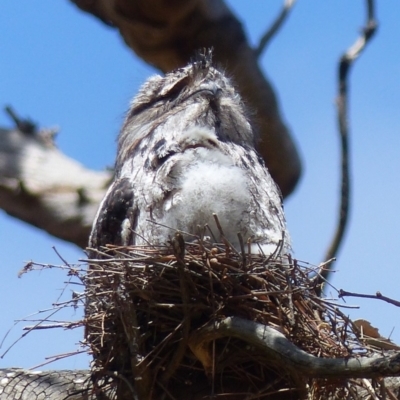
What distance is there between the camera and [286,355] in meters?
A: 2.47

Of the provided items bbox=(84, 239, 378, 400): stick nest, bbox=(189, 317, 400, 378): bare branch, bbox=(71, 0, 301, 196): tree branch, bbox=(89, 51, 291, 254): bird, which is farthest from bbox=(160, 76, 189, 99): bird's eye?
bbox=(189, 317, 400, 378): bare branch

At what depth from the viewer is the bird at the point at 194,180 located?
3393mm

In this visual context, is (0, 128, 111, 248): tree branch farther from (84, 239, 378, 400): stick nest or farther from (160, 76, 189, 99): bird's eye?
(84, 239, 378, 400): stick nest

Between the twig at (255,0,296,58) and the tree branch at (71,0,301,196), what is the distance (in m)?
0.06

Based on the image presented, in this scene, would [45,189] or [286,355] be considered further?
[45,189]

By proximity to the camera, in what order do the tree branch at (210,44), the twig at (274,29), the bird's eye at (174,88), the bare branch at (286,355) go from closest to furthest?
Answer: the bare branch at (286,355), the bird's eye at (174,88), the tree branch at (210,44), the twig at (274,29)

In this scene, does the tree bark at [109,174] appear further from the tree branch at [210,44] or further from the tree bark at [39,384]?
the tree bark at [39,384]

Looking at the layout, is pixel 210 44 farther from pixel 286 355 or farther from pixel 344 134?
pixel 286 355

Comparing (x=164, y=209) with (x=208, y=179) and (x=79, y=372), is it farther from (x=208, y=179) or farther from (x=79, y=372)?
(x=79, y=372)

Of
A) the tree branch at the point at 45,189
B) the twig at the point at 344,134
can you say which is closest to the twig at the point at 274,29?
the twig at the point at 344,134

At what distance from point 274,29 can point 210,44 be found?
0.39 meters

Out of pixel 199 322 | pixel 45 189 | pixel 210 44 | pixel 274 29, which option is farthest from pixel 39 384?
pixel 274 29

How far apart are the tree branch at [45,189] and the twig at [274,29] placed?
1168 mm

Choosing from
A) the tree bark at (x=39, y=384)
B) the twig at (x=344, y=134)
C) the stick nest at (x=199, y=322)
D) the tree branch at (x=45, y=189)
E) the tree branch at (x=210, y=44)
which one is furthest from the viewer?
the tree branch at (x=45, y=189)
